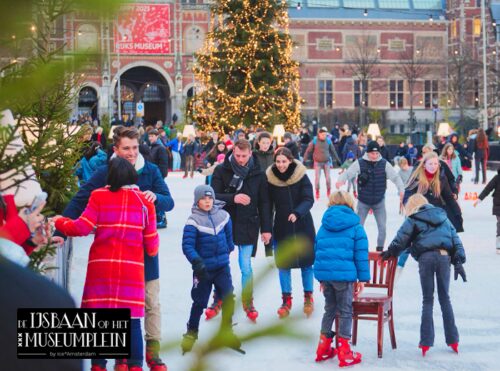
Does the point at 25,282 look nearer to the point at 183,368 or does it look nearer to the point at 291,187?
the point at 183,368

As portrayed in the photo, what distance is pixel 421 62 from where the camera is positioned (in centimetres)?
5272

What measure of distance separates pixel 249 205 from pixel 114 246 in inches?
101

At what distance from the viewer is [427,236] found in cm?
616

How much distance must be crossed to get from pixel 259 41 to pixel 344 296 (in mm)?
24321

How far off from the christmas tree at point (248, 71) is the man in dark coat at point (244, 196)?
21671mm

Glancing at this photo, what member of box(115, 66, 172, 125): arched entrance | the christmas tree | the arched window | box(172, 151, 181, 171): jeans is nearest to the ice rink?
the arched window

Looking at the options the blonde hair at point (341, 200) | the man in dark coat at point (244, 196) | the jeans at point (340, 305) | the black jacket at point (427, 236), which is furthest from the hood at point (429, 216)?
the man in dark coat at point (244, 196)

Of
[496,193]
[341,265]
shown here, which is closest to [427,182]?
[496,193]

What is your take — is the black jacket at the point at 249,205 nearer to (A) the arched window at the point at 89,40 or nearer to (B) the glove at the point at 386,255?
(B) the glove at the point at 386,255

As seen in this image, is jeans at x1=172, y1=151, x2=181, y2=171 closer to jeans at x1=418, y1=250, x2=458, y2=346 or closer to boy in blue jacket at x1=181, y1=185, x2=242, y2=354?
boy in blue jacket at x1=181, y1=185, x2=242, y2=354

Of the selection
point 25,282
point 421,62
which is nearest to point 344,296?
point 25,282

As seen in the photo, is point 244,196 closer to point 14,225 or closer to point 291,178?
point 291,178

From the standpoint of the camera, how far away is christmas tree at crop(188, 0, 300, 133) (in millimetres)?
29422

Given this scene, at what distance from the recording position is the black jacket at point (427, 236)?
6141 millimetres
